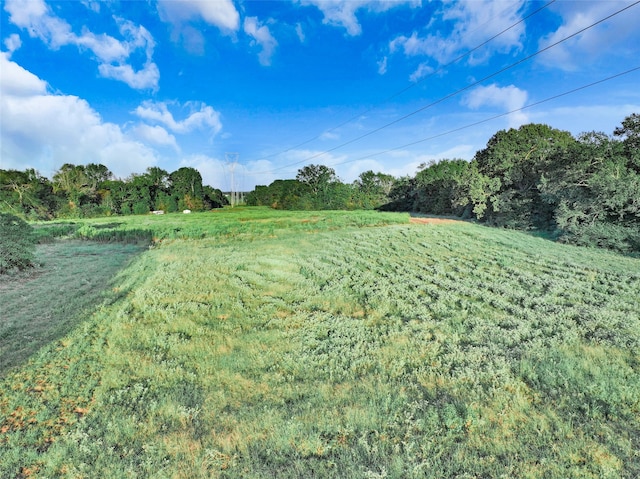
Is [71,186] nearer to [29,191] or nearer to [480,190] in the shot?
[29,191]

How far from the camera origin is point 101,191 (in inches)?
3022

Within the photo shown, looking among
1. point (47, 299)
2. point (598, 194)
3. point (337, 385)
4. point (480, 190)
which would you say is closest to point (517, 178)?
point (480, 190)

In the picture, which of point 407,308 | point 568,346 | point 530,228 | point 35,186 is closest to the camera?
point 568,346

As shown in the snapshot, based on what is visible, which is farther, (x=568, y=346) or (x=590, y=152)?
(x=590, y=152)

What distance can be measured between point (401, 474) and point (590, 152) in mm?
34259

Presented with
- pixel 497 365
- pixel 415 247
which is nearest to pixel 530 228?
pixel 415 247

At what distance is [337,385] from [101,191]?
9068 centimetres

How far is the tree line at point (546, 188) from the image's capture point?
23.2 m

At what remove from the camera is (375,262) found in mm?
16672

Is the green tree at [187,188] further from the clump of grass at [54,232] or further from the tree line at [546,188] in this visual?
the clump of grass at [54,232]

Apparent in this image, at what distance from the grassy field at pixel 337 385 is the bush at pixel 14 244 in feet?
26.0

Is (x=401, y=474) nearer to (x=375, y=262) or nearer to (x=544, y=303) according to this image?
(x=544, y=303)

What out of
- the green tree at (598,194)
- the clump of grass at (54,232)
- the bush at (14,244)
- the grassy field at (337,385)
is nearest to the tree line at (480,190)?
the green tree at (598,194)

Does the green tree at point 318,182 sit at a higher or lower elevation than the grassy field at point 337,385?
higher
